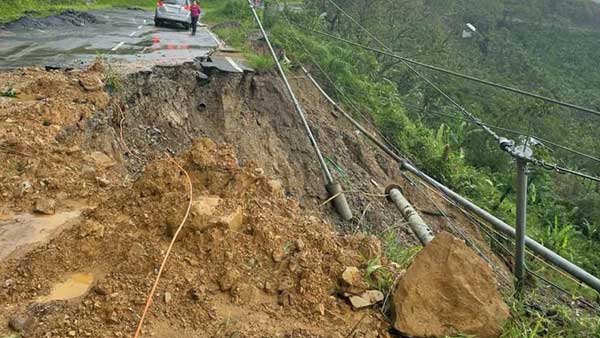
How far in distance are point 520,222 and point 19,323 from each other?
11.1 feet

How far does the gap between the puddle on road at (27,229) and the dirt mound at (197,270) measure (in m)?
0.41

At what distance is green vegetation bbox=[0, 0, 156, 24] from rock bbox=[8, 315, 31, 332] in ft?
48.0

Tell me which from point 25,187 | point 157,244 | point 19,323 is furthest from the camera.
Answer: point 25,187

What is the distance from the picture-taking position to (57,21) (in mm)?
16719

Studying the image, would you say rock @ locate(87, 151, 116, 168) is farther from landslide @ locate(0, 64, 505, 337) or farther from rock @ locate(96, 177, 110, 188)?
rock @ locate(96, 177, 110, 188)

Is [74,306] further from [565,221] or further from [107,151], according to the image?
[565,221]

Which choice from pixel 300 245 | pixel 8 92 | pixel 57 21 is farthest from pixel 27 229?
pixel 57 21

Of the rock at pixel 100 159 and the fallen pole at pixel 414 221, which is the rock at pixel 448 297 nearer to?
the fallen pole at pixel 414 221

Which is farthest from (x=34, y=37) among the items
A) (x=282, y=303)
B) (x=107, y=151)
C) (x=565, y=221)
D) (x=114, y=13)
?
(x=565, y=221)

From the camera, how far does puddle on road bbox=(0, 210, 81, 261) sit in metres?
4.33

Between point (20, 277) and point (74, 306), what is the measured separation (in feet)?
2.37

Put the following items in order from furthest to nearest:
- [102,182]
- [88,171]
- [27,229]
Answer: [88,171]
[102,182]
[27,229]

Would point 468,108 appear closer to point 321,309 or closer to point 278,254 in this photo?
point 278,254

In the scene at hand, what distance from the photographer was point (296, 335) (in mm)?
3379
